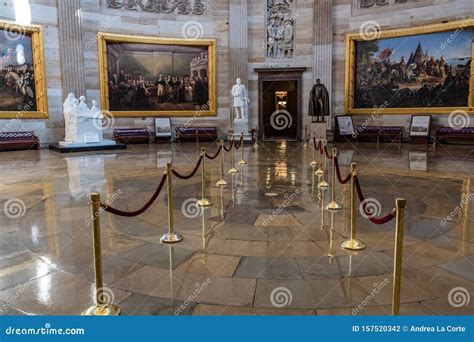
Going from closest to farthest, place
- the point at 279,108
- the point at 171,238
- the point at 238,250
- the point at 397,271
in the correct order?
the point at 397,271
the point at 238,250
the point at 171,238
the point at 279,108

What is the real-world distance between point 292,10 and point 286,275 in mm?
21402

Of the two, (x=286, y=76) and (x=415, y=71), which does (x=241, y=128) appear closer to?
(x=286, y=76)

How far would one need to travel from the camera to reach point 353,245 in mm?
5246

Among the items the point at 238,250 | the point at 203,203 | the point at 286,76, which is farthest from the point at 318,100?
the point at 238,250

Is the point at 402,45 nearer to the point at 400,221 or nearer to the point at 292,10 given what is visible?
the point at 292,10

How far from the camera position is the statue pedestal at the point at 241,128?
70.3ft

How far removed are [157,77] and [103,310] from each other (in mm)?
19929

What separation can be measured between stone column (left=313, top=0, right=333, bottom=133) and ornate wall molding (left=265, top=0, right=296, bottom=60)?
1.37 meters

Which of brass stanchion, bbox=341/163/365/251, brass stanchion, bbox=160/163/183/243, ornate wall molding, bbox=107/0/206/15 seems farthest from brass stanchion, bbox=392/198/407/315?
ornate wall molding, bbox=107/0/206/15

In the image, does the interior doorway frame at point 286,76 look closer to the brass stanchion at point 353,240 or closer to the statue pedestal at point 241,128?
the statue pedestal at point 241,128

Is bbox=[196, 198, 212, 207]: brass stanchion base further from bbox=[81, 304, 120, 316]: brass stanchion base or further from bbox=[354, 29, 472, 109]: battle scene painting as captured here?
bbox=[354, 29, 472, 109]: battle scene painting

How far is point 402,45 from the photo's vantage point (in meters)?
20.7

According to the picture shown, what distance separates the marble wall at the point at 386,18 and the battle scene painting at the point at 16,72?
1581 cm

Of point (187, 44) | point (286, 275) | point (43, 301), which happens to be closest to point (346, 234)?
point (286, 275)
